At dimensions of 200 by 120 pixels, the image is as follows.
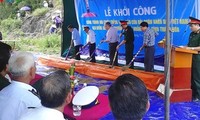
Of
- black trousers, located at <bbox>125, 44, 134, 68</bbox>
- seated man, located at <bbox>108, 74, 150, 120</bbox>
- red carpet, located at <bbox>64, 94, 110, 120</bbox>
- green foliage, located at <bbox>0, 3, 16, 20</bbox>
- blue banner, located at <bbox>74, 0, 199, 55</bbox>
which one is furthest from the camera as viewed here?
green foliage, located at <bbox>0, 3, 16, 20</bbox>

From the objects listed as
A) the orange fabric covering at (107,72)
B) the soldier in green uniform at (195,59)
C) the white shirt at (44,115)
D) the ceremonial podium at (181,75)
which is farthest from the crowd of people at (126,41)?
the white shirt at (44,115)

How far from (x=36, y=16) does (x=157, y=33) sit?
12868mm

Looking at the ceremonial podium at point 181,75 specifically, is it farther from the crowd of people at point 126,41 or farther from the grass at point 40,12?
the grass at point 40,12

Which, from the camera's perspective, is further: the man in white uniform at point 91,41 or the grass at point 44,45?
the grass at point 44,45

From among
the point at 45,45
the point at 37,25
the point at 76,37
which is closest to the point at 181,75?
the point at 76,37

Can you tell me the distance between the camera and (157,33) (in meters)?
7.35

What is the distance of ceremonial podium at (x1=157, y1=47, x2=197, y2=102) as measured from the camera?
4.63 metres

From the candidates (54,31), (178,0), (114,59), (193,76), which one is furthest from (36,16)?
(193,76)

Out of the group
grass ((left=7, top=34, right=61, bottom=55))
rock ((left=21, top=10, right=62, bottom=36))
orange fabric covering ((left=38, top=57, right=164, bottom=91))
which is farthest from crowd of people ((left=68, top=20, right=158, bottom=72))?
rock ((left=21, top=10, right=62, bottom=36))

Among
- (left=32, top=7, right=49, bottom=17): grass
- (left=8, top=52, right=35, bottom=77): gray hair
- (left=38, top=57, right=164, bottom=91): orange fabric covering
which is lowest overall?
(left=38, top=57, right=164, bottom=91): orange fabric covering

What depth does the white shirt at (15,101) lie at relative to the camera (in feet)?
5.73

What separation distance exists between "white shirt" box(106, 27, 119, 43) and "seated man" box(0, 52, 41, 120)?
621 centimetres

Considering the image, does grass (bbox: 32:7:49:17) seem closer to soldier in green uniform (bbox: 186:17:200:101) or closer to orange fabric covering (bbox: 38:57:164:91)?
orange fabric covering (bbox: 38:57:164:91)

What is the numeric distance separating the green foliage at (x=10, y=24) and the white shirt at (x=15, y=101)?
1846 centimetres
